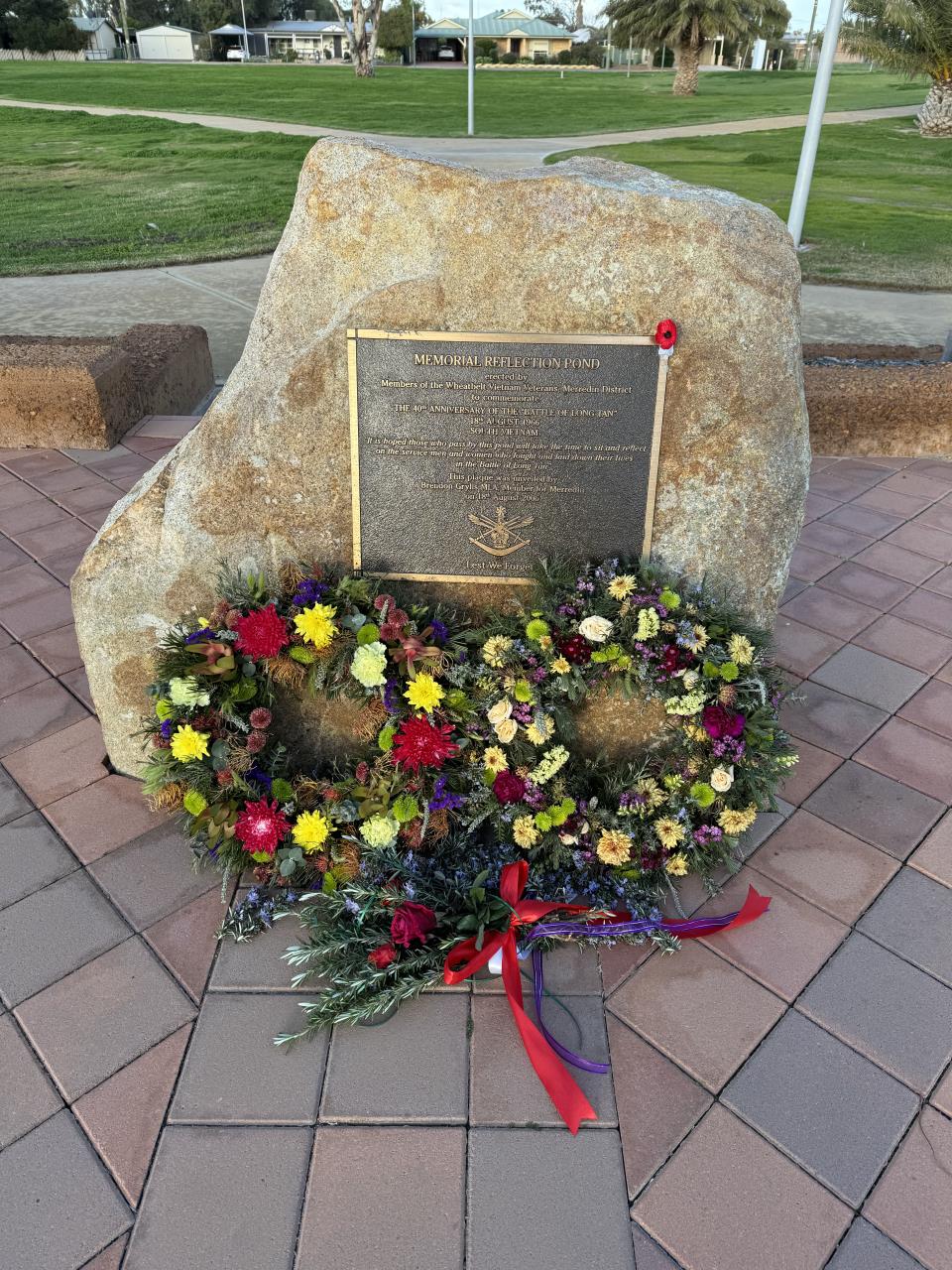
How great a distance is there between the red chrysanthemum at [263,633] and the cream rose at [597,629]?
2.85 feet

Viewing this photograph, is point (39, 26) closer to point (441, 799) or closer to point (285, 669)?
point (285, 669)

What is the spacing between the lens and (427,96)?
106 ft

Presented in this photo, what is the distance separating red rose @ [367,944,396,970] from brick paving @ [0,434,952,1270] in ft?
0.50

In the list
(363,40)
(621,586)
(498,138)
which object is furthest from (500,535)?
(363,40)

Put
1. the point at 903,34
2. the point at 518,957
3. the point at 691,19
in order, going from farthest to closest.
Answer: the point at 691,19
the point at 903,34
the point at 518,957

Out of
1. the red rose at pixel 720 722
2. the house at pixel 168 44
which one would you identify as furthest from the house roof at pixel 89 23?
the red rose at pixel 720 722

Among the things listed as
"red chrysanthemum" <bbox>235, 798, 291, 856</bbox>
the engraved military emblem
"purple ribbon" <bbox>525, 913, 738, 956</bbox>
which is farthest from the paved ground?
"purple ribbon" <bbox>525, 913, 738, 956</bbox>

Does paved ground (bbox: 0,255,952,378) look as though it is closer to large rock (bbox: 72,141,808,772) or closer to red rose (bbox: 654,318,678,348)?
large rock (bbox: 72,141,808,772)

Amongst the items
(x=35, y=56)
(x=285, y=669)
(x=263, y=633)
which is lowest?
(x=285, y=669)

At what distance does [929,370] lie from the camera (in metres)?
5.85

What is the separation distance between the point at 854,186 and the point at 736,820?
1867 cm

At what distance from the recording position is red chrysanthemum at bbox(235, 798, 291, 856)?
2662mm

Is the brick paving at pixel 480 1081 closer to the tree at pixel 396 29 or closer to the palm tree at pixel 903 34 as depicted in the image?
the palm tree at pixel 903 34

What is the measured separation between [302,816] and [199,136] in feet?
76.7
